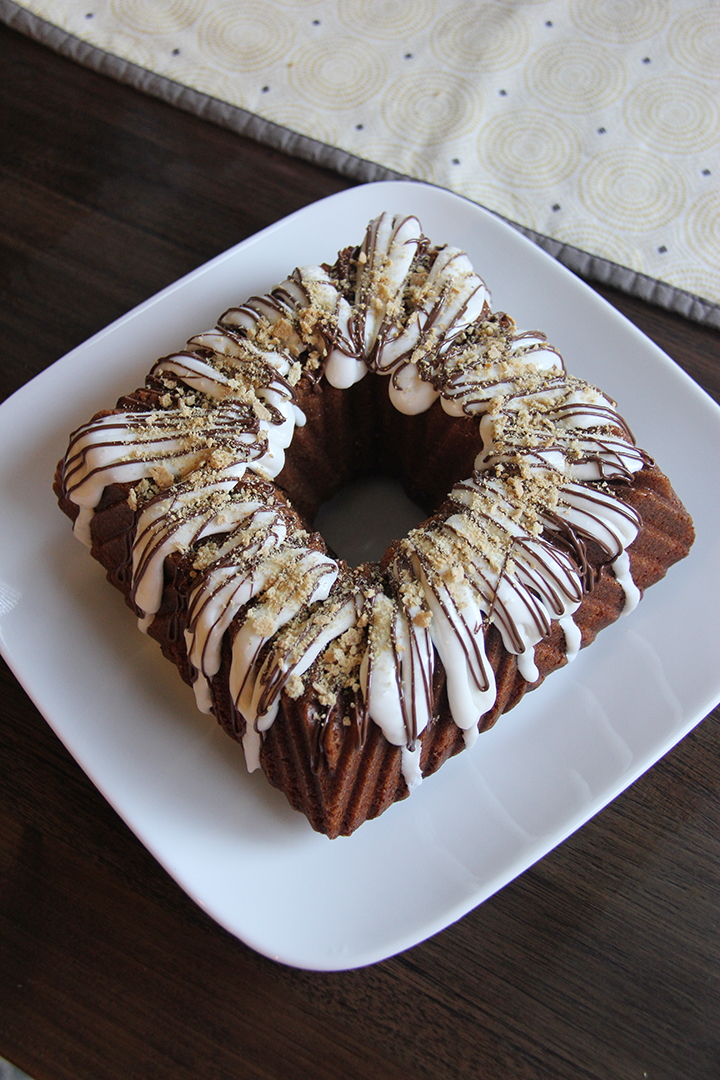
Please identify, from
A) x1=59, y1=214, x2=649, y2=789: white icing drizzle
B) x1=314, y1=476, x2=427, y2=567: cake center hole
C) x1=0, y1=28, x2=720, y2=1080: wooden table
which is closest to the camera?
x1=59, y1=214, x2=649, y2=789: white icing drizzle

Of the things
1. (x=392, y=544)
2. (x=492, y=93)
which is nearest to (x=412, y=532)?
(x=392, y=544)

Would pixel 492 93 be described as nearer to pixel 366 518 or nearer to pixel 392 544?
pixel 366 518

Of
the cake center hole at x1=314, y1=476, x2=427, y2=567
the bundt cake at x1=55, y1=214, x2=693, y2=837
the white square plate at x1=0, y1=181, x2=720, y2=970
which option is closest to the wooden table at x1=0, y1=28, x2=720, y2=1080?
the white square plate at x1=0, y1=181, x2=720, y2=970

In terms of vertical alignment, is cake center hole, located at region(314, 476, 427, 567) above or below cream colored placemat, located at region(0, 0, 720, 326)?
below

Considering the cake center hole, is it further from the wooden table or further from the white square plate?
the wooden table

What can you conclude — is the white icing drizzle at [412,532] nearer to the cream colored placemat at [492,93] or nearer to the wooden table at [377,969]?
the wooden table at [377,969]

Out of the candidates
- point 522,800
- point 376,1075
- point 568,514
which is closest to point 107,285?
point 568,514
